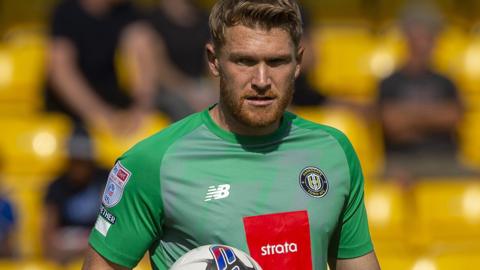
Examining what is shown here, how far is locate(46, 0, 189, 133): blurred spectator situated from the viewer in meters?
7.75

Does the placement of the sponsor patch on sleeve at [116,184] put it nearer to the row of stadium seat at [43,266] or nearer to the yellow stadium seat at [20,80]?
the row of stadium seat at [43,266]

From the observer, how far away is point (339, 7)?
9.92m

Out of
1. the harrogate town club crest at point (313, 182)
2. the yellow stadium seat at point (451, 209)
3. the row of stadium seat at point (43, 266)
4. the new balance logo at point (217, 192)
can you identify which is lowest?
the row of stadium seat at point (43, 266)

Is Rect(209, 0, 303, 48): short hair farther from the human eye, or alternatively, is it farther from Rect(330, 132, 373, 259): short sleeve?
Rect(330, 132, 373, 259): short sleeve

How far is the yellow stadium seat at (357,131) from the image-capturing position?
8.04m

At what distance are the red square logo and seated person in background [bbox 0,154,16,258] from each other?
13.1 feet

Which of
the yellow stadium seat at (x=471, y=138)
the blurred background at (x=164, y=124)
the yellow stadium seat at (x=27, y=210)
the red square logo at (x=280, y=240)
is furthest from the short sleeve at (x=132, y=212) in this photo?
the yellow stadium seat at (x=471, y=138)

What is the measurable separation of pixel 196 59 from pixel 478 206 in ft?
7.45

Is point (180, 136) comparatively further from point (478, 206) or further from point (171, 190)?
point (478, 206)

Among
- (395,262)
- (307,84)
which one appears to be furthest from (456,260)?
(307,84)

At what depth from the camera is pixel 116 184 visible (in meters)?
3.44

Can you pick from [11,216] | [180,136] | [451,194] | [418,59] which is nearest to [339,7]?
[418,59]

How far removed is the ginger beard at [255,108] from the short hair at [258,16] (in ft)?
0.48

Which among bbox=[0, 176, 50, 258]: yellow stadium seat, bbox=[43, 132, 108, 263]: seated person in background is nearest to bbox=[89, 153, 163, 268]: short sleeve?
bbox=[43, 132, 108, 263]: seated person in background
